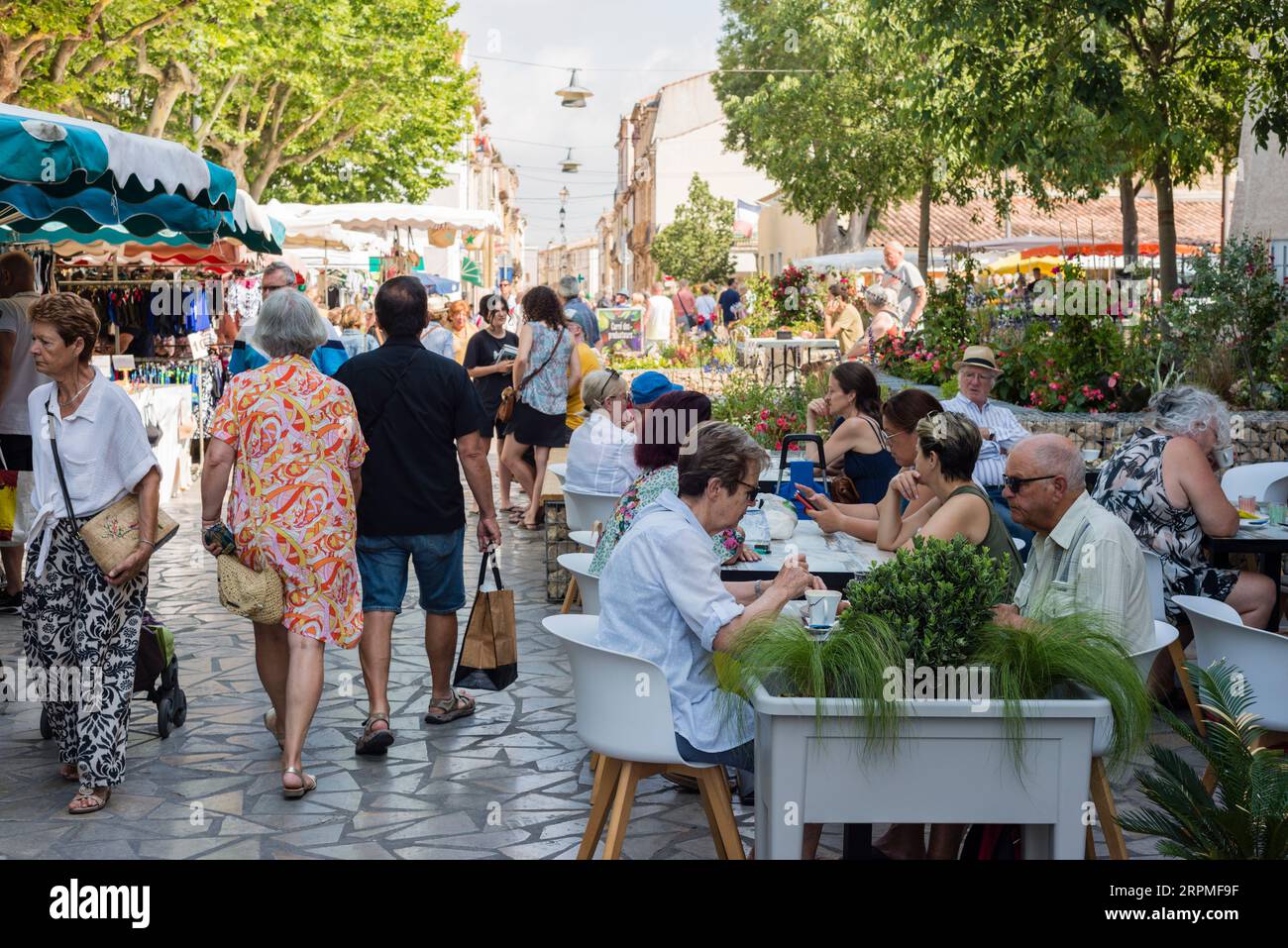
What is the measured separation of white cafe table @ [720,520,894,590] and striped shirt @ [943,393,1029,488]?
1928 mm

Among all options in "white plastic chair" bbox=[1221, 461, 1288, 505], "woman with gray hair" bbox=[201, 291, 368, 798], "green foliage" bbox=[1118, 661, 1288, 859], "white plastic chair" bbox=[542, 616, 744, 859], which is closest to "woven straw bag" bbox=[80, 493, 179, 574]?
"woman with gray hair" bbox=[201, 291, 368, 798]

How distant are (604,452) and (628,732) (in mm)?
3917

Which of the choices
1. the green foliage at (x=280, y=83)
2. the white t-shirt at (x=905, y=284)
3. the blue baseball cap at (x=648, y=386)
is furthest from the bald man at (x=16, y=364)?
the white t-shirt at (x=905, y=284)

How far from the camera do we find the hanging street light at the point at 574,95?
3775 cm

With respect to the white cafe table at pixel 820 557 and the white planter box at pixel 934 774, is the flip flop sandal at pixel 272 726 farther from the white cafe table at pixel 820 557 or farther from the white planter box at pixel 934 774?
the white planter box at pixel 934 774

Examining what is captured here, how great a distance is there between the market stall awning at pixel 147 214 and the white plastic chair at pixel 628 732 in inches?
199

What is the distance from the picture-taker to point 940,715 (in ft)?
11.2

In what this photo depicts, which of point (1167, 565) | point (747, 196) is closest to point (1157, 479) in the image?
point (1167, 565)

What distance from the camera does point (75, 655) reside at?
5488 millimetres

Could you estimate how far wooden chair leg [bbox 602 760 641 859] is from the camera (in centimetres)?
408

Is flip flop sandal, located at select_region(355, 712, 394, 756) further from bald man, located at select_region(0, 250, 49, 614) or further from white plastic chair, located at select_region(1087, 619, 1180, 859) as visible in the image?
white plastic chair, located at select_region(1087, 619, 1180, 859)

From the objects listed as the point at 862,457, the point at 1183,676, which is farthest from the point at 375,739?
the point at 1183,676
